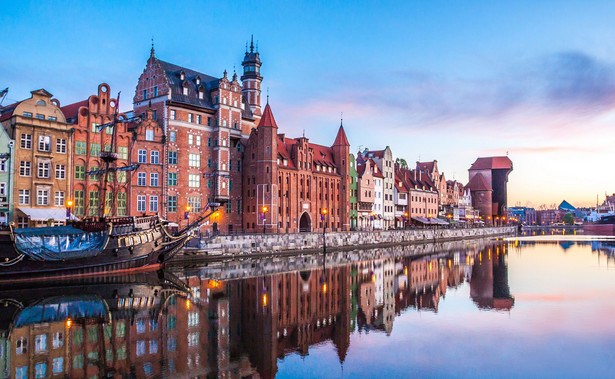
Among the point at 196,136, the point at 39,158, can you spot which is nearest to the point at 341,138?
the point at 196,136

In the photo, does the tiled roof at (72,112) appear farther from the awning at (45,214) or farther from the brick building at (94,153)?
the awning at (45,214)

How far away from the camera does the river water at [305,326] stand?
20.4 metres

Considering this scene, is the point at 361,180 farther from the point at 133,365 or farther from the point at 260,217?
the point at 133,365

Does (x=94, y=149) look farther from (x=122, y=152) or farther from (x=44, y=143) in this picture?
(x=44, y=143)

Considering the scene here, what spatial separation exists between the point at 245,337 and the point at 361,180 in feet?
250

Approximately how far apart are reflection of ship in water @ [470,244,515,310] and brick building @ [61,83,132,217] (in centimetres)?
3666

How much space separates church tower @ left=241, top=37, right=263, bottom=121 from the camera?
83.9m

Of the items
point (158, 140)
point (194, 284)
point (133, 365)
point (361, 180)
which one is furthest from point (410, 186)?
point (133, 365)

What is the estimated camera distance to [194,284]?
39969 mm

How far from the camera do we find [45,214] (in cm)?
5225

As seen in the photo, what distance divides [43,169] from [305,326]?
3794 centimetres

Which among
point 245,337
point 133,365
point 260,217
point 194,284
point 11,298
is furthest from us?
point 260,217

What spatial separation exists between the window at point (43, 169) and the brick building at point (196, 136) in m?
13.4

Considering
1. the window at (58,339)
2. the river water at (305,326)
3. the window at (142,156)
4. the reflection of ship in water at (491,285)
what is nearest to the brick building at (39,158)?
the window at (142,156)
